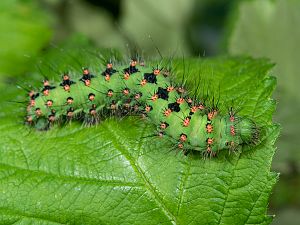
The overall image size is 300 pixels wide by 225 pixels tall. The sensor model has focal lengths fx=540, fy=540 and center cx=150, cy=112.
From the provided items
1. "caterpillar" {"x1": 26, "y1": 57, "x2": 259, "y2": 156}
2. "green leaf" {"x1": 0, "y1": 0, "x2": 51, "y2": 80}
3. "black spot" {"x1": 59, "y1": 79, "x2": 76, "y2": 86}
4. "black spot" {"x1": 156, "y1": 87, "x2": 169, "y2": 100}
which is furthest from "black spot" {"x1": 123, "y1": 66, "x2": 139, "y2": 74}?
"green leaf" {"x1": 0, "y1": 0, "x2": 51, "y2": 80}

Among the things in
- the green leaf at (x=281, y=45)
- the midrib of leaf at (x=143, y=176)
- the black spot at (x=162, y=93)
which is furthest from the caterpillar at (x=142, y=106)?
the green leaf at (x=281, y=45)

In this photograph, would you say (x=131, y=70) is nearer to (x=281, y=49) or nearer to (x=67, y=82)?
(x=67, y=82)

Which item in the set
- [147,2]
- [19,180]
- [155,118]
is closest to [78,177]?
[19,180]

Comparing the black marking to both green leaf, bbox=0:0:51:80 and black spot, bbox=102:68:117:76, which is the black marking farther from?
green leaf, bbox=0:0:51:80

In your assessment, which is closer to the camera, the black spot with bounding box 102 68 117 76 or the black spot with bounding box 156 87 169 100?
the black spot with bounding box 156 87 169 100

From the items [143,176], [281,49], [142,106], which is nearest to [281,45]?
[281,49]

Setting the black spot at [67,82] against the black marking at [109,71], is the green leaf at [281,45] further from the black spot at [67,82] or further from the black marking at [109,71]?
the black spot at [67,82]
